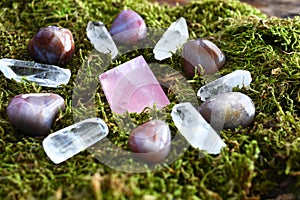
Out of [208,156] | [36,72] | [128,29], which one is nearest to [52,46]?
[36,72]

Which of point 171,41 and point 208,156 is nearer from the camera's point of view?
point 208,156

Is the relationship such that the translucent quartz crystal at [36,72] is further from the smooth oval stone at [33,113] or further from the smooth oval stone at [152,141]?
the smooth oval stone at [152,141]

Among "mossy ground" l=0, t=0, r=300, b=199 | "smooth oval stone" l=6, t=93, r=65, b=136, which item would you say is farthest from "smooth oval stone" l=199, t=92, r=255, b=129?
"smooth oval stone" l=6, t=93, r=65, b=136

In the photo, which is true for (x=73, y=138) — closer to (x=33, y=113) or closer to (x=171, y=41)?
(x=33, y=113)

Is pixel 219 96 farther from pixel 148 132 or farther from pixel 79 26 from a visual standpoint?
pixel 79 26

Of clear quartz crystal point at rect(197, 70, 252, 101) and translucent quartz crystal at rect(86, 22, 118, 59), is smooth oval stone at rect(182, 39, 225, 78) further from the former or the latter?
translucent quartz crystal at rect(86, 22, 118, 59)

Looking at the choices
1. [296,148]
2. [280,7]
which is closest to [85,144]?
[296,148]

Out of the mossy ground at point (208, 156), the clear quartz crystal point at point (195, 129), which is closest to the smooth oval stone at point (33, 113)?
the mossy ground at point (208, 156)
